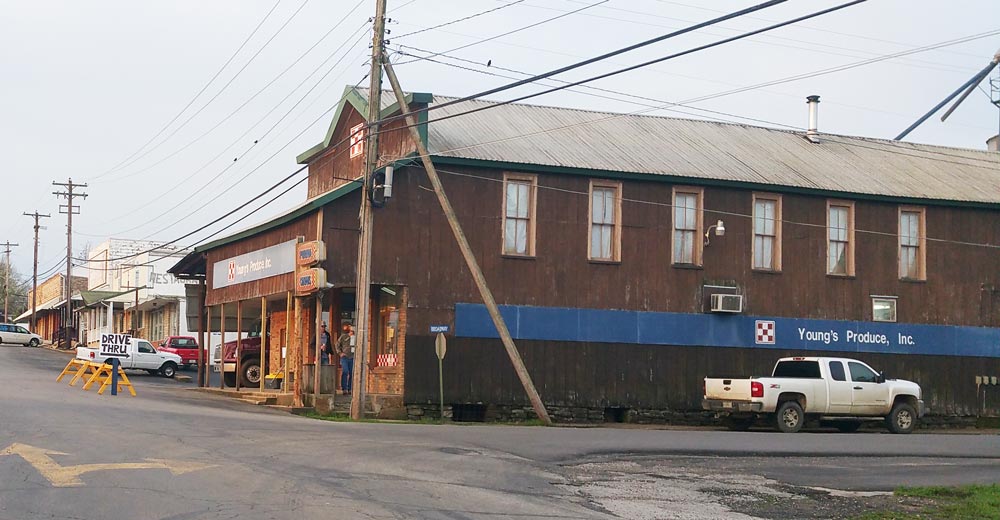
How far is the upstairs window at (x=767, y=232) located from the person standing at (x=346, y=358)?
39.2 ft

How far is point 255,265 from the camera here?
32.9 meters

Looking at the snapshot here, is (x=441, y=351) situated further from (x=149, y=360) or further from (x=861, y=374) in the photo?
(x=149, y=360)

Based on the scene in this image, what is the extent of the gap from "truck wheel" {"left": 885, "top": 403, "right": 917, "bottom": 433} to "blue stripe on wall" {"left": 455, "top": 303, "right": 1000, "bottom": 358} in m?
4.06

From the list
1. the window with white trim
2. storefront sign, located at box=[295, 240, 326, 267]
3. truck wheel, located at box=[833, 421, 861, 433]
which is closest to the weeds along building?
the window with white trim

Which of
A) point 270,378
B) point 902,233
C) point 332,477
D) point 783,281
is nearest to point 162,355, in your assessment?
point 270,378

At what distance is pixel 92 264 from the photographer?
80.3 m

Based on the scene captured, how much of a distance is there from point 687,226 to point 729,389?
19.8 ft

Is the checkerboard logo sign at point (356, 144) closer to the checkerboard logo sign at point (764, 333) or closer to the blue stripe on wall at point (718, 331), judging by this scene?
the blue stripe on wall at point (718, 331)

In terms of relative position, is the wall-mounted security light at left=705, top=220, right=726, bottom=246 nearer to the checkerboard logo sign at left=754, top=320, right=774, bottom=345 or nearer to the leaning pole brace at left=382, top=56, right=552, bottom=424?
the checkerboard logo sign at left=754, top=320, right=774, bottom=345

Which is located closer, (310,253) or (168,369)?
(310,253)

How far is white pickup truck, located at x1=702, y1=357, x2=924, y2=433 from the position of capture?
26.8 meters

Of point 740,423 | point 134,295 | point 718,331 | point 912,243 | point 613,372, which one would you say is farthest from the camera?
point 134,295

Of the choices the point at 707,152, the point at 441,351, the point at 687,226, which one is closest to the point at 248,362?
Answer: the point at 441,351

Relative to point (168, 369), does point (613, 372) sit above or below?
above
